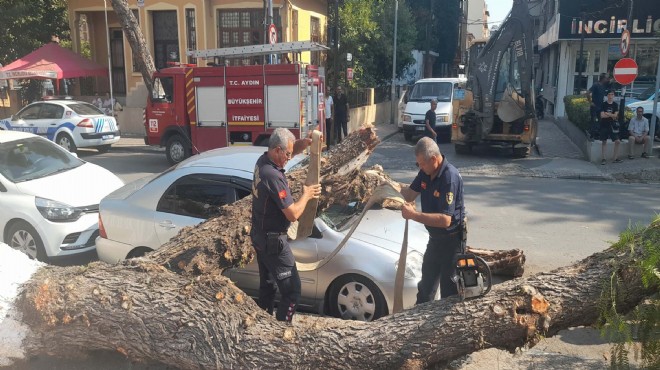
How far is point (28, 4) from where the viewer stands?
24.9 metres

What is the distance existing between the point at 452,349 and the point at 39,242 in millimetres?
5369

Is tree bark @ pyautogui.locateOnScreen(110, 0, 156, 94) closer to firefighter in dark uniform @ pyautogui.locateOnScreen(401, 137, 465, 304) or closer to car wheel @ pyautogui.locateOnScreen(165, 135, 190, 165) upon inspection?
car wheel @ pyautogui.locateOnScreen(165, 135, 190, 165)

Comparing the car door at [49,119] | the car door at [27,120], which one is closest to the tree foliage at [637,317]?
the car door at [49,119]

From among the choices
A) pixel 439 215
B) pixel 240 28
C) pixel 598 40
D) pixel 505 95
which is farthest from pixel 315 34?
pixel 439 215

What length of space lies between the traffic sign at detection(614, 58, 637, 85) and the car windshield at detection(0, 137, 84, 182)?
12289 mm

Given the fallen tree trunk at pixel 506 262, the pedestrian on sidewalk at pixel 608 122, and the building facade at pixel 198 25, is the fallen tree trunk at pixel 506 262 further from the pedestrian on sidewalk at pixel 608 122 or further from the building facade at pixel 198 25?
the building facade at pixel 198 25

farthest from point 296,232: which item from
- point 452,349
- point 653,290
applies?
point 653,290

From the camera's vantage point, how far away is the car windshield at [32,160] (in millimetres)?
7184

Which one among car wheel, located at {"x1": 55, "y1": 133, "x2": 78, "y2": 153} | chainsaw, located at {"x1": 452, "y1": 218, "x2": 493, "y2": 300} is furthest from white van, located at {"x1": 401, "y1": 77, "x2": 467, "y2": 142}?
chainsaw, located at {"x1": 452, "y1": 218, "x2": 493, "y2": 300}

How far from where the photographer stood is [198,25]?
22141 mm

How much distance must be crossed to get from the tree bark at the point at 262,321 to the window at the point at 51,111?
1358cm

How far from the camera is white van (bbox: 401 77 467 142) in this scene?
19125 mm

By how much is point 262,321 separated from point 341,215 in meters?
2.22

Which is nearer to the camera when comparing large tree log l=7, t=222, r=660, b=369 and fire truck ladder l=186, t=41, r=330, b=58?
large tree log l=7, t=222, r=660, b=369
